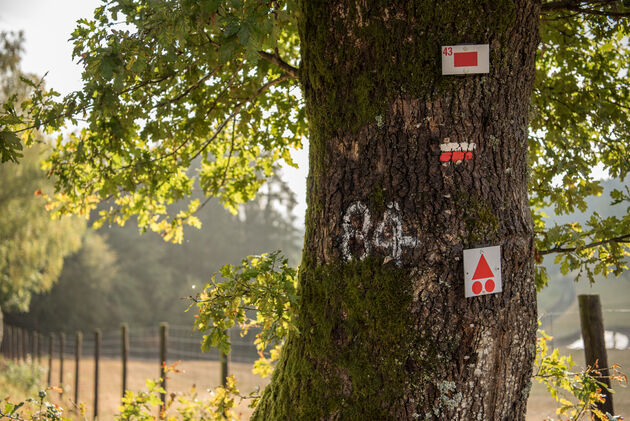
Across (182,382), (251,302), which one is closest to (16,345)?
(182,382)

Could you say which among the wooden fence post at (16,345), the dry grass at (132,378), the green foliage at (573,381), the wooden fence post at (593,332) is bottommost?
the dry grass at (132,378)

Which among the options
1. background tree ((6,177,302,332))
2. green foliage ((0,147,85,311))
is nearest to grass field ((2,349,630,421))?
green foliage ((0,147,85,311))

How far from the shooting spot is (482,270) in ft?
7.75

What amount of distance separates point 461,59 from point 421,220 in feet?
2.29

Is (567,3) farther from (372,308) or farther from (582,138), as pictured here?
(372,308)

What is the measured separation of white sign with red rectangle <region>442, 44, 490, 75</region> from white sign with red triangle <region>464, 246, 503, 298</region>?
2.48 ft

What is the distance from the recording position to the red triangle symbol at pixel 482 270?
235 cm

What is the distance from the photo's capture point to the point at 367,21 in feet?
8.00

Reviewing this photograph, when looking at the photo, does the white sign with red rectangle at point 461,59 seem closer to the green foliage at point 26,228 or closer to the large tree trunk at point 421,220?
the large tree trunk at point 421,220

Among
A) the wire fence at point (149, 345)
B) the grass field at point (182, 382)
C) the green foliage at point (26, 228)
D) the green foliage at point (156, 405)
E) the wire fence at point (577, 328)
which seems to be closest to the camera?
the green foliage at point (156, 405)

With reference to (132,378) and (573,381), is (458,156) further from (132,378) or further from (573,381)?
(132,378)

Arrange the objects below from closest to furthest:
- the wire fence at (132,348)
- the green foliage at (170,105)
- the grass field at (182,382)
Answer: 1. the green foliage at (170,105)
2. the grass field at (182,382)
3. the wire fence at (132,348)

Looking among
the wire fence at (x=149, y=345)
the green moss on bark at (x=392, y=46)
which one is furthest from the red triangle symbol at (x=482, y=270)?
the wire fence at (x=149, y=345)

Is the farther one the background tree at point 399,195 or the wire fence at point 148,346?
the wire fence at point 148,346
